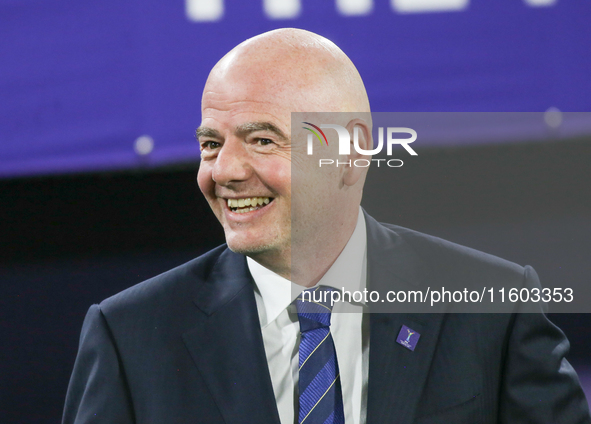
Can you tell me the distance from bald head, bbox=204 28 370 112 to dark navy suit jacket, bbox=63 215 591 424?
0.38 meters

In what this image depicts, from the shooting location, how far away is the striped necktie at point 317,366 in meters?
1.17

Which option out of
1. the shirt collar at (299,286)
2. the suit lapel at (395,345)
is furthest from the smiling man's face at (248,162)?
the suit lapel at (395,345)

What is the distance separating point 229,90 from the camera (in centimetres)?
115

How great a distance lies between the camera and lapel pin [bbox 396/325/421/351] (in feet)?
3.97

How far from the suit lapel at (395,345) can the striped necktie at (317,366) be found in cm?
7

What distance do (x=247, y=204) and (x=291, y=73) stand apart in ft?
0.83

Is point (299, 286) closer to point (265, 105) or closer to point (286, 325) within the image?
point (286, 325)

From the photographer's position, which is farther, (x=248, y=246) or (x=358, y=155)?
(x=358, y=155)

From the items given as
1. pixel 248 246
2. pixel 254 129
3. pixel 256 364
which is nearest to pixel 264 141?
pixel 254 129

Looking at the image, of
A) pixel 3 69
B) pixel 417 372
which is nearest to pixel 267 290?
pixel 417 372

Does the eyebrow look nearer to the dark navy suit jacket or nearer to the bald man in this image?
the bald man

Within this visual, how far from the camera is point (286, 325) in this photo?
4.16ft

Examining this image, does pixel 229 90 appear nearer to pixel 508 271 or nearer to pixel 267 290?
pixel 267 290

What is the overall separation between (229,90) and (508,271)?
683 millimetres
